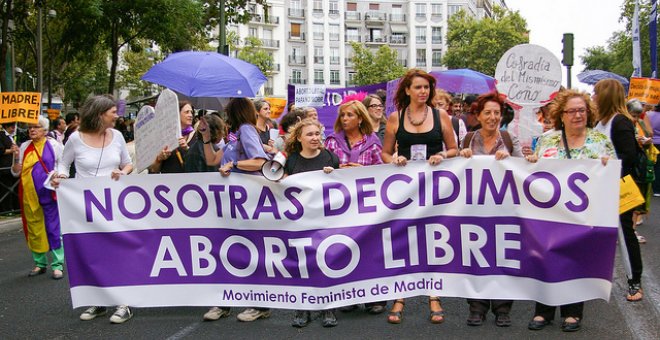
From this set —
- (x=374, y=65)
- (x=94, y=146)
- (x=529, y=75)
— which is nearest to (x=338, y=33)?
(x=374, y=65)

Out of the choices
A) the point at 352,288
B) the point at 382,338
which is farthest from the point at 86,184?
the point at 382,338

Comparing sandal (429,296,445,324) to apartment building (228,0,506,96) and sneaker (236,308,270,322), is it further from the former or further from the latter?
apartment building (228,0,506,96)

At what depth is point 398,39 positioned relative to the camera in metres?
91.3

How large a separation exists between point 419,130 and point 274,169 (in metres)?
1.16

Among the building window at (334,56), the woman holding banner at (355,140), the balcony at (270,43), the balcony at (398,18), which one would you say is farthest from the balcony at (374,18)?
the woman holding banner at (355,140)

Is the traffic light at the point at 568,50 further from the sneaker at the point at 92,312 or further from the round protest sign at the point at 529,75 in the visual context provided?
the sneaker at the point at 92,312

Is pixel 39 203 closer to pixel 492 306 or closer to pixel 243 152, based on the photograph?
pixel 243 152

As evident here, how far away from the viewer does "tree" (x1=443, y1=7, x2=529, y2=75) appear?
70.2 meters

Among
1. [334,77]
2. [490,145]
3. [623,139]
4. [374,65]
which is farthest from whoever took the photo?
[334,77]

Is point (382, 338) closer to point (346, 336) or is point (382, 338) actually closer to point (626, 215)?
point (346, 336)

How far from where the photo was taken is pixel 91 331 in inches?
211

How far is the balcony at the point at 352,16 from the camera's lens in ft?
294

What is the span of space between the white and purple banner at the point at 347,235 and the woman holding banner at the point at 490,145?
0.45ft

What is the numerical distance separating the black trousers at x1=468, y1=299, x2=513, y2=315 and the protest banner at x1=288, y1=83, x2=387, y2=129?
26.1 feet
